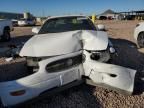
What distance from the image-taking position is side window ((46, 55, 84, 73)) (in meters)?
4.59

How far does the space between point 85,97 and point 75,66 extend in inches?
25.2

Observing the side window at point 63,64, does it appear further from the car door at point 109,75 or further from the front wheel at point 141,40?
the front wheel at point 141,40

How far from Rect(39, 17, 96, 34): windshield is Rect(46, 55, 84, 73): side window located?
6.01 feet

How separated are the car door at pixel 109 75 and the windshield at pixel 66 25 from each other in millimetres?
1890

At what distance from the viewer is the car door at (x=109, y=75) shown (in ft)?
14.8

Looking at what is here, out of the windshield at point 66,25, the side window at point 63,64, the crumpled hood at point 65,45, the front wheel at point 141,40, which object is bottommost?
the front wheel at point 141,40

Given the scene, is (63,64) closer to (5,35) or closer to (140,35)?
(140,35)

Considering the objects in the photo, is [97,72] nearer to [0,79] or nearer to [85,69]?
[85,69]

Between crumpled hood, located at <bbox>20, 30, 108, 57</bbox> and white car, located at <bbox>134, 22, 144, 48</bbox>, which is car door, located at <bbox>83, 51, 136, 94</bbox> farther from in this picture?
white car, located at <bbox>134, 22, 144, 48</bbox>

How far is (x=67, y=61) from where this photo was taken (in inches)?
185

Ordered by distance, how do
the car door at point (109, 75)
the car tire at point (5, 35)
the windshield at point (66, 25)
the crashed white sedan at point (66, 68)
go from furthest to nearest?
the car tire at point (5, 35) → the windshield at point (66, 25) → the car door at point (109, 75) → the crashed white sedan at point (66, 68)

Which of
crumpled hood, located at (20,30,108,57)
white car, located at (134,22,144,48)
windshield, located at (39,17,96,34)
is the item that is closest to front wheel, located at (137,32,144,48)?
white car, located at (134,22,144,48)

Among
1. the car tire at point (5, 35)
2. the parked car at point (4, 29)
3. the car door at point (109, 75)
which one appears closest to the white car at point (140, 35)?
the car door at point (109, 75)

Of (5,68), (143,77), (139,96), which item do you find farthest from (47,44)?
(5,68)
